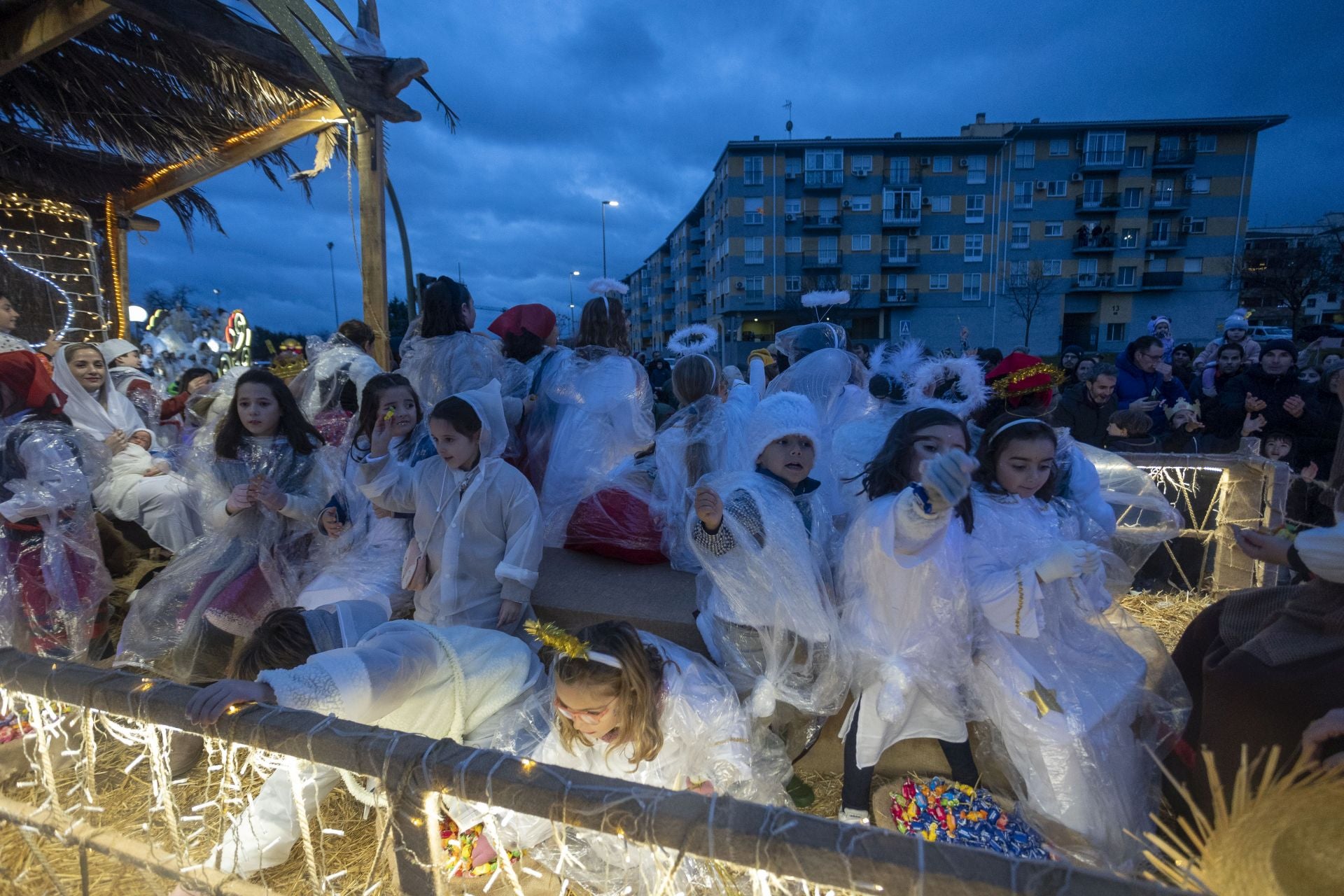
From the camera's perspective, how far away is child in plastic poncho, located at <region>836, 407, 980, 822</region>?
2184mm

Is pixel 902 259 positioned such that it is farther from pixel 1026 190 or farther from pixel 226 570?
pixel 226 570

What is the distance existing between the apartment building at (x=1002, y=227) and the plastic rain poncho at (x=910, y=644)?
34.8 metres

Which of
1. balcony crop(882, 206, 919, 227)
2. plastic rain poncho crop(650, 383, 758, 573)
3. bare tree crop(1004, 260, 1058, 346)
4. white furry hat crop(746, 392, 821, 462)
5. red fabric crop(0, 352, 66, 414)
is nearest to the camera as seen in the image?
white furry hat crop(746, 392, 821, 462)

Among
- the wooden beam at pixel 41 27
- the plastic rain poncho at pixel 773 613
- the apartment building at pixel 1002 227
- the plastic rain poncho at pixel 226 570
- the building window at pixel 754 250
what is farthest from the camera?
the building window at pixel 754 250

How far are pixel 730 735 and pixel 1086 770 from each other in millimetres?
1144

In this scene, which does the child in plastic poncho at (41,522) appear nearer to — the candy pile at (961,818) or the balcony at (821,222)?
the candy pile at (961,818)

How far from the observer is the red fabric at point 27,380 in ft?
9.80

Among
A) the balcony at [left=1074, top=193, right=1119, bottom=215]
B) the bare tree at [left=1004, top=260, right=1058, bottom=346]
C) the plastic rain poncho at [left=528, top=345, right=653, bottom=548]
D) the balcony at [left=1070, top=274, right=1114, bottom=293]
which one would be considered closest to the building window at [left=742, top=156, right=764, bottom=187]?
the bare tree at [left=1004, top=260, right=1058, bottom=346]

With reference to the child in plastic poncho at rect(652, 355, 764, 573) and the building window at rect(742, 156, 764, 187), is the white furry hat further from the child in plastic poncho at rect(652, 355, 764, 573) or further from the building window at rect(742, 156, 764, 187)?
the building window at rect(742, 156, 764, 187)

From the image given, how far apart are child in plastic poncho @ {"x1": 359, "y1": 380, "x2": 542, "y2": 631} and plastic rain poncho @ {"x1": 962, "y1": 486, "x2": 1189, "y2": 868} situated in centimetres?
182

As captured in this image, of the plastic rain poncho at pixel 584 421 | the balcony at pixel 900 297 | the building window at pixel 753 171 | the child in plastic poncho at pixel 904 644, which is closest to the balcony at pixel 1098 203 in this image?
the balcony at pixel 900 297

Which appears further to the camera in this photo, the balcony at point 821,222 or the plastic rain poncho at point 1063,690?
the balcony at point 821,222

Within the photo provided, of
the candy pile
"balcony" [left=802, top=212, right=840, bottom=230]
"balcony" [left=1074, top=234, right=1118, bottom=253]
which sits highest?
"balcony" [left=802, top=212, right=840, bottom=230]

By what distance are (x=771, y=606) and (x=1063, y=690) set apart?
1002 millimetres
